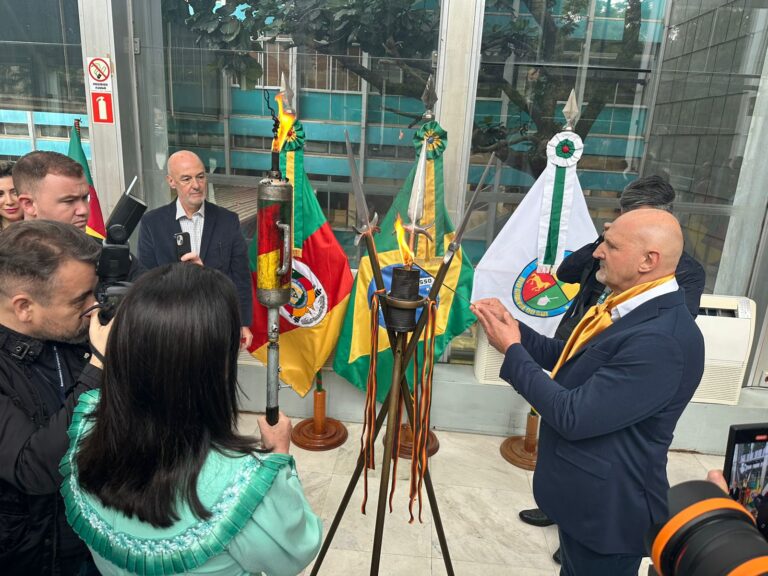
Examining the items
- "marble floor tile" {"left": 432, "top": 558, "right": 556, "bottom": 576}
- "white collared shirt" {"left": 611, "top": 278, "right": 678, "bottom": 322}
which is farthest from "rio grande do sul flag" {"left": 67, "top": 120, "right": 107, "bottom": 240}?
"white collared shirt" {"left": 611, "top": 278, "right": 678, "bottom": 322}

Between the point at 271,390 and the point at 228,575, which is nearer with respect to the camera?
the point at 228,575

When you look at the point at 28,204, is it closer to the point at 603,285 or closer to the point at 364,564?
the point at 364,564

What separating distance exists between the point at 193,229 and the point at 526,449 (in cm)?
210

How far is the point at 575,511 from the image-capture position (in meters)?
1.33

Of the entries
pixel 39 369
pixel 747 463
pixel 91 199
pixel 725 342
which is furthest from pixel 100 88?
pixel 725 342

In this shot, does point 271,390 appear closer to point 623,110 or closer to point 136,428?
point 136,428

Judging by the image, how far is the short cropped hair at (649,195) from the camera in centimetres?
204

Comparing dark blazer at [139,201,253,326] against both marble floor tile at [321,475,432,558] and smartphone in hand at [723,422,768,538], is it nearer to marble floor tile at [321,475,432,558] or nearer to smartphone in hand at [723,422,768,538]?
marble floor tile at [321,475,432,558]

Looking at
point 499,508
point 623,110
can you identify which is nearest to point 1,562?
point 499,508

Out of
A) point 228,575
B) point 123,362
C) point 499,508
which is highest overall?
point 123,362

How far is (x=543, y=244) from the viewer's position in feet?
8.66

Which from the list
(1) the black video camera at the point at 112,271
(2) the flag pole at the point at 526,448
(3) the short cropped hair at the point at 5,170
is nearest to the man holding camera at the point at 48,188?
(3) the short cropped hair at the point at 5,170

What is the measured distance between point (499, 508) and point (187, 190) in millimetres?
2084

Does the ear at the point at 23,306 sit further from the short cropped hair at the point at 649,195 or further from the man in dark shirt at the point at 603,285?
the short cropped hair at the point at 649,195
